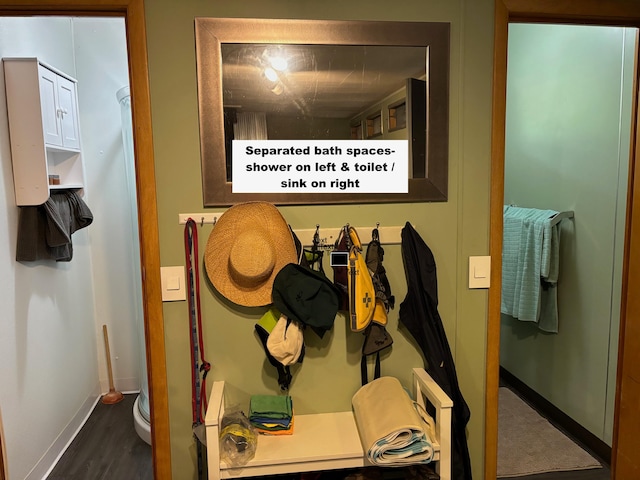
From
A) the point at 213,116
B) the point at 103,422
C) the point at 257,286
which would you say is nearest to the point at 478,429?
the point at 257,286

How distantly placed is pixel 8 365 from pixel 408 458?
176cm

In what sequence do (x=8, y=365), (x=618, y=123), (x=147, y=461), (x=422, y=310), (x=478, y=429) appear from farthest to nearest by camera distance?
(x=147, y=461) < (x=618, y=123) < (x=8, y=365) < (x=478, y=429) < (x=422, y=310)

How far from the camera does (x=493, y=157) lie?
5.83ft

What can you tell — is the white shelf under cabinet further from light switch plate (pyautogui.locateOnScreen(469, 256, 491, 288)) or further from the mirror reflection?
light switch plate (pyautogui.locateOnScreen(469, 256, 491, 288))

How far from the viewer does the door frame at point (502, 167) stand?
1730mm

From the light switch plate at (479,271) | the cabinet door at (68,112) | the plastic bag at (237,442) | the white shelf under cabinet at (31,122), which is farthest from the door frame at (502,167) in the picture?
the cabinet door at (68,112)

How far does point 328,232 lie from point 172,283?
594 mm

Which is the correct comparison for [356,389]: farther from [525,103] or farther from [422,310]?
[525,103]

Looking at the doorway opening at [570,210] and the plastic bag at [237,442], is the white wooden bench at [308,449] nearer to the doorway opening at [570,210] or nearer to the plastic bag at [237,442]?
the plastic bag at [237,442]

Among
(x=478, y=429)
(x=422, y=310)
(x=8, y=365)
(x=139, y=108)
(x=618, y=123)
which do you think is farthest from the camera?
(x=618, y=123)

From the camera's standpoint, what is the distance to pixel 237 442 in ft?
5.09

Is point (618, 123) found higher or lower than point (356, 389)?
higher

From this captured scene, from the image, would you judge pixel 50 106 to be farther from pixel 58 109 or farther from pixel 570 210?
pixel 570 210

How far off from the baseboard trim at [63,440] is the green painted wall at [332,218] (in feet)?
3.39
